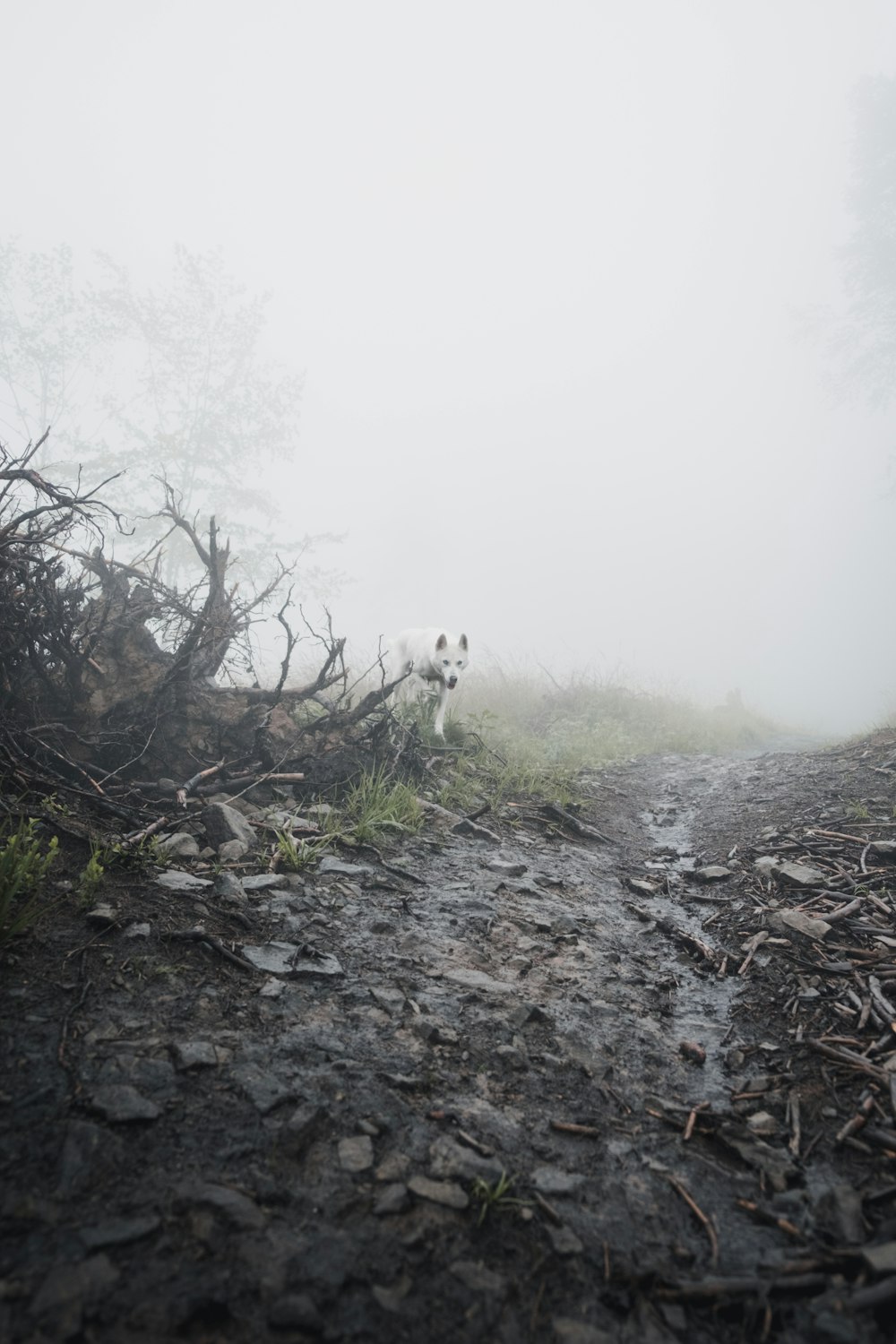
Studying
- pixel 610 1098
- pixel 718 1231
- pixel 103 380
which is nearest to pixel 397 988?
pixel 610 1098

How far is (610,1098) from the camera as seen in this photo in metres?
2.20

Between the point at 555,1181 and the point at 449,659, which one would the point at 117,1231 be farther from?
the point at 449,659

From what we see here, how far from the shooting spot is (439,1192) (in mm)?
1661

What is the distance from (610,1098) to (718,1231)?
582mm

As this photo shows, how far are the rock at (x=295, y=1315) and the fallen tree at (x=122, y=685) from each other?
106 inches

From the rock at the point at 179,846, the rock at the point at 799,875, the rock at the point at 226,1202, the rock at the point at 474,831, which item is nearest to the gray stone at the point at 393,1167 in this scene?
the rock at the point at 226,1202

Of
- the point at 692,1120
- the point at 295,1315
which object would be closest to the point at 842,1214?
the point at 692,1120

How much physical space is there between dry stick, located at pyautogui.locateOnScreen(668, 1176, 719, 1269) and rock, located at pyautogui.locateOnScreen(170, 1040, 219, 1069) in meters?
1.47

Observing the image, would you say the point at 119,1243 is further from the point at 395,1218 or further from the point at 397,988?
the point at 397,988

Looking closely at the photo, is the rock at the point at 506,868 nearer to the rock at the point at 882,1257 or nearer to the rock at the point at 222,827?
the rock at the point at 222,827

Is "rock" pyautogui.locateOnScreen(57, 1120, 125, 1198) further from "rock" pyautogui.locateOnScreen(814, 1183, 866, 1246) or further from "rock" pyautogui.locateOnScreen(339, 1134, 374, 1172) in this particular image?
"rock" pyautogui.locateOnScreen(814, 1183, 866, 1246)

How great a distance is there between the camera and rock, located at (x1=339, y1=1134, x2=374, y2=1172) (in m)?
1.71

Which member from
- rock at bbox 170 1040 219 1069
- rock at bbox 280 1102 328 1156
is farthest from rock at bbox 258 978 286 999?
rock at bbox 280 1102 328 1156

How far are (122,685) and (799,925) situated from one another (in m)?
4.90
